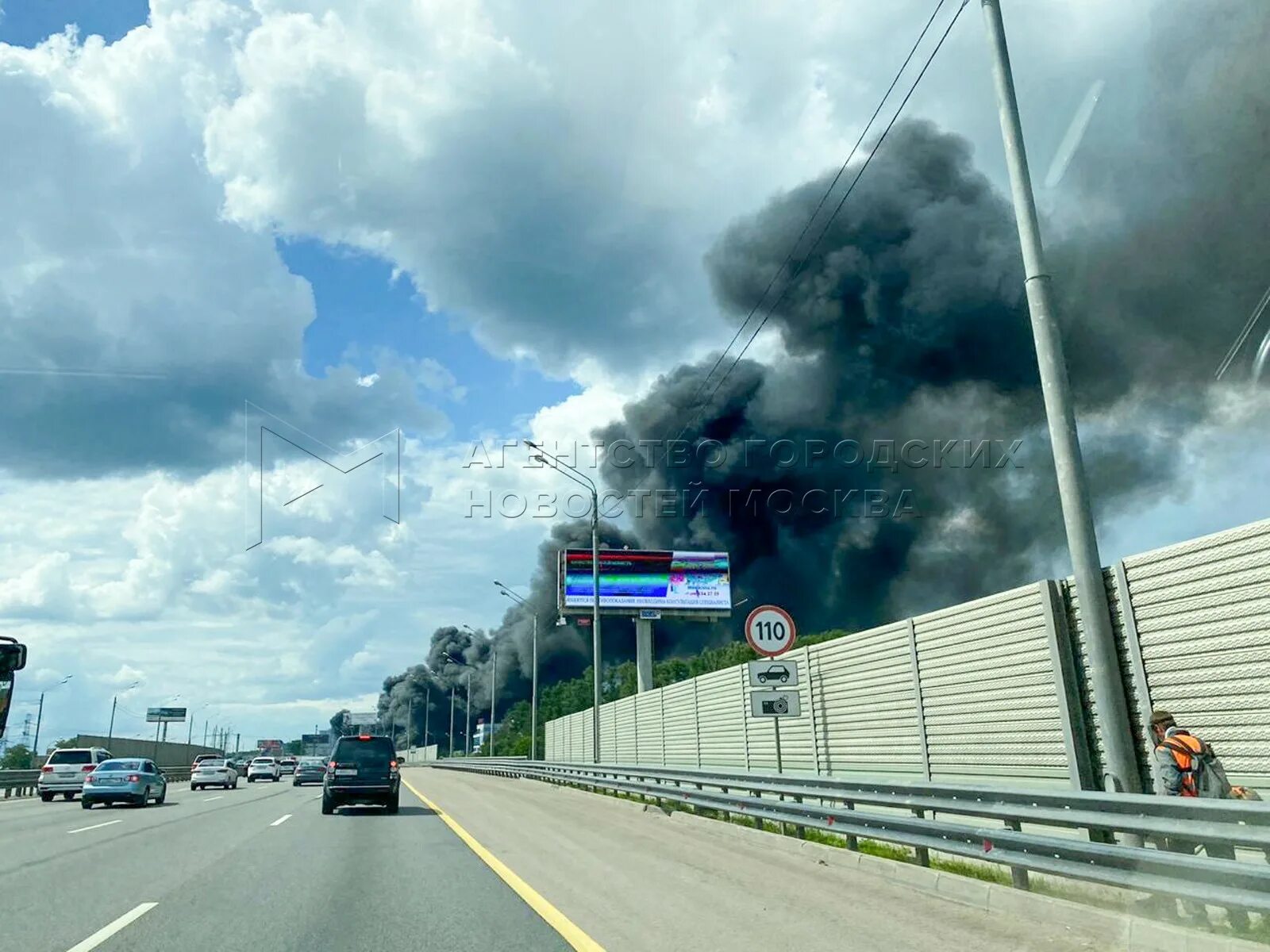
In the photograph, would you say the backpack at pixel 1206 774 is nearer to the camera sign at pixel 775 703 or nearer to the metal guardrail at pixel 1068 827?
the metal guardrail at pixel 1068 827

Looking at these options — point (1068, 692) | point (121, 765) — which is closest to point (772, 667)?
point (1068, 692)

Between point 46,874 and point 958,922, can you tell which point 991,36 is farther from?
point 46,874

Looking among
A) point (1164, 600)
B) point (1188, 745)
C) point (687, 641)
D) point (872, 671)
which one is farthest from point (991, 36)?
point (687, 641)

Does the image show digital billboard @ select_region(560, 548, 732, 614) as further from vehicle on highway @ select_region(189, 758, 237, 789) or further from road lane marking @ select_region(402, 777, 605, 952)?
road lane marking @ select_region(402, 777, 605, 952)

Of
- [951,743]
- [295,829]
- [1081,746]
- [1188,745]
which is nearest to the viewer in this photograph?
[1188,745]

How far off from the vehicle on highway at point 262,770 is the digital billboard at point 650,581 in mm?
21000

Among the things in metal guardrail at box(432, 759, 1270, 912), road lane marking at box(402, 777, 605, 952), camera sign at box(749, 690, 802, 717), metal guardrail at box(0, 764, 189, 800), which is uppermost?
camera sign at box(749, 690, 802, 717)

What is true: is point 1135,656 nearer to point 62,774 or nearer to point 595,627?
point 595,627

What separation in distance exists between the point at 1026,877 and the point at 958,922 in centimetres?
89

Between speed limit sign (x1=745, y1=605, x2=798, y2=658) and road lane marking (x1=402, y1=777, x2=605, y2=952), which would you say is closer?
road lane marking (x1=402, y1=777, x2=605, y2=952)

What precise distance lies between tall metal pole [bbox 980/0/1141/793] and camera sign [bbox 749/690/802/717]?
6630 millimetres

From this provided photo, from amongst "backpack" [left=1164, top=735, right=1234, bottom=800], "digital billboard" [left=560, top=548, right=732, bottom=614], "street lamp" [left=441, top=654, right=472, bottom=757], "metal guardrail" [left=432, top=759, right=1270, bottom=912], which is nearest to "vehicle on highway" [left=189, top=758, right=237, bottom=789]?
"digital billboard" [left=560, top=548, right=732, bottom=614]

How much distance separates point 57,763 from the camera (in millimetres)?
34875

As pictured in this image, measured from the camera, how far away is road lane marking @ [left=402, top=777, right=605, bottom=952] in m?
7.20
